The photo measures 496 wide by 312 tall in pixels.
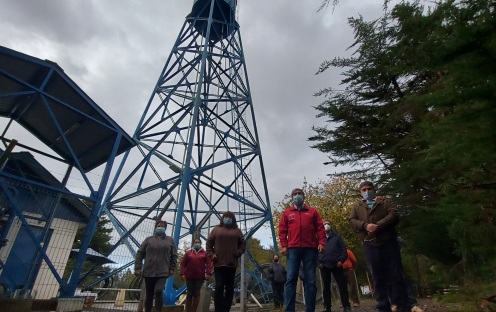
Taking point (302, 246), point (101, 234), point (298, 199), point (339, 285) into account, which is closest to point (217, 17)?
point (298, 199)

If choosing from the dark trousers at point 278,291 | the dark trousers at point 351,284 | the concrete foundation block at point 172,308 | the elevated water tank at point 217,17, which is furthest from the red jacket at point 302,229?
the elevated water tank at point 217,17

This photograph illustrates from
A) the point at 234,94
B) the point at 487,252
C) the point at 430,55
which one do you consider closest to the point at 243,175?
the point at 234,94

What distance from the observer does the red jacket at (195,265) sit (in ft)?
16.7

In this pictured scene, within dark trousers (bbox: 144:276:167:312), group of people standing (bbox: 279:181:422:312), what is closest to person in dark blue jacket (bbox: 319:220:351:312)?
group of people standing (bbox: 279:181:422:312)

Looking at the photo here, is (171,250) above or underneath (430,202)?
underneath

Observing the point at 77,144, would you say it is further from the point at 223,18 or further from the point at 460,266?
the point at 460,266

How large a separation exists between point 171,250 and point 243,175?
514 centimetres

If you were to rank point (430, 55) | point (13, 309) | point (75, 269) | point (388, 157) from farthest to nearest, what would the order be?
point (388, 157)
point (75, 269)
point (13, 309)
point (430, 55)

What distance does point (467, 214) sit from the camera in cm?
286

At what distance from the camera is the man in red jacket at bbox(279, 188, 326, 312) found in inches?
142

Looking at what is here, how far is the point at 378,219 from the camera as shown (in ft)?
12.0

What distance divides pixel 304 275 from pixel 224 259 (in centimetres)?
98

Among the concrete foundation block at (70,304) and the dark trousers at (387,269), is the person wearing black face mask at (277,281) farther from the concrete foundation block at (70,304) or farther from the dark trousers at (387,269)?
the dark trousers at (387,269)

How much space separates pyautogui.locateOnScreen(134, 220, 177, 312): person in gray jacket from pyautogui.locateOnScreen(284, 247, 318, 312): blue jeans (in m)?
1.84
